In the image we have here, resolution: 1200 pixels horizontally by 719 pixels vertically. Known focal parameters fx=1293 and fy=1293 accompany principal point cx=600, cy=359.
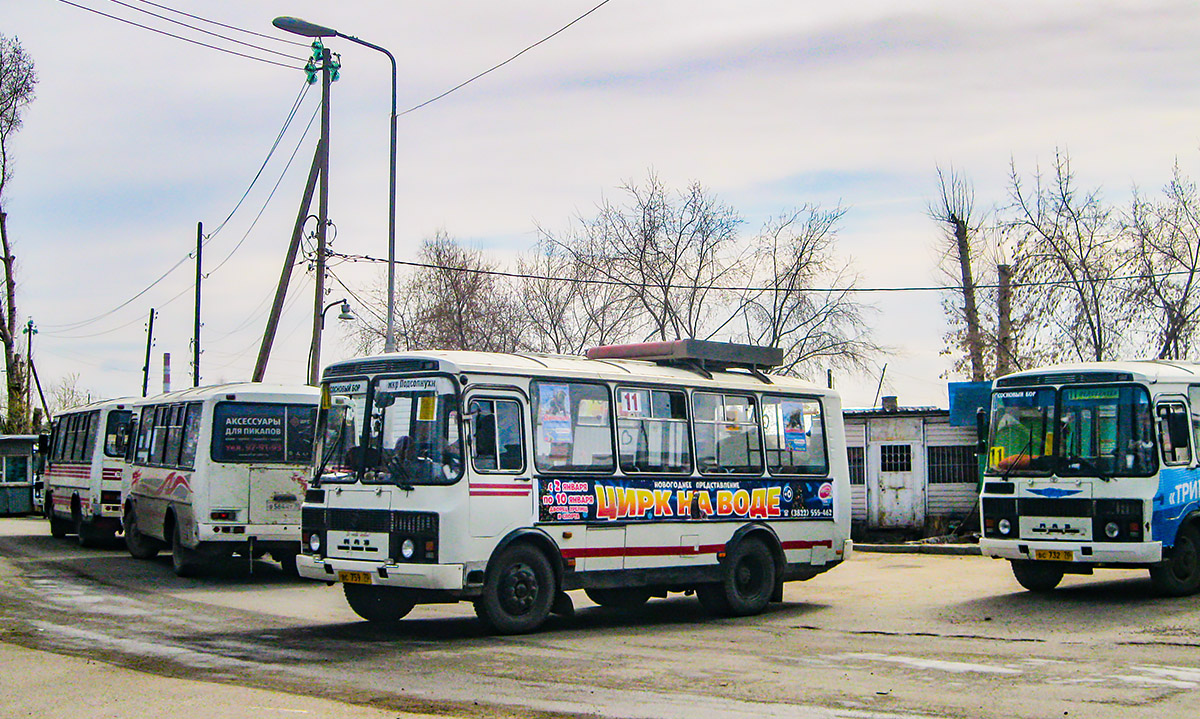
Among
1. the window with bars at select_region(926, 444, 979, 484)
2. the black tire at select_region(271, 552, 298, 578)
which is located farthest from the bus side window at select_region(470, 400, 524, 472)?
the window with bars at select_region(926, 444, 979, 484)

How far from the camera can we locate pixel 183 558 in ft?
66.0

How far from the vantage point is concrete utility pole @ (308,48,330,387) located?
95.4ft

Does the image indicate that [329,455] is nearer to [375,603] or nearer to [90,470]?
[375,603]

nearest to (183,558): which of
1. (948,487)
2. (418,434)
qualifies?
(418,434)

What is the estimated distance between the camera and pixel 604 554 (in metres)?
13.7

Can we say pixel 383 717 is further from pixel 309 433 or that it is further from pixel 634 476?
pixel 309 433

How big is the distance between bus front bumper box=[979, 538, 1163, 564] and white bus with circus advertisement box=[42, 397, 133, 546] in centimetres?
1643

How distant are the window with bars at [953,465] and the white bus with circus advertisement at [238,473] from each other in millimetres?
14863

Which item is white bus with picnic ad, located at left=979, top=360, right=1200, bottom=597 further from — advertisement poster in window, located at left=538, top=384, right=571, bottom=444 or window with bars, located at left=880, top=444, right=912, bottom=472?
window with bars, located at left=880, top=444, right=912, bottom=472

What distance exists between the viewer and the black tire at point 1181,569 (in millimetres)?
15648

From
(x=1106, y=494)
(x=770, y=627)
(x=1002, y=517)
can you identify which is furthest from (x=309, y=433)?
(x=1106, y=494)

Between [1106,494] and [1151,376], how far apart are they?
5.24 feet

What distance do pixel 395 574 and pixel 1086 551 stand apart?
329 inches

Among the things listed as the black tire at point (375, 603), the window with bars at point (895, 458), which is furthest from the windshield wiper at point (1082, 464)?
the window with bars at point (895, 458)
